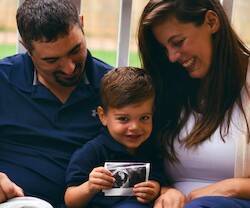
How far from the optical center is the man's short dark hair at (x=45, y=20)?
160 cm

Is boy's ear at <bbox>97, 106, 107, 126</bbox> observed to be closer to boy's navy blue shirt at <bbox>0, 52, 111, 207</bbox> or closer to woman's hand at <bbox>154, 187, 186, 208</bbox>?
boy's navy blue shirt at <bbox>0, 52, 111, 207</bbox>

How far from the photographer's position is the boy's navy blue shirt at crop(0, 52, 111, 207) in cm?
168

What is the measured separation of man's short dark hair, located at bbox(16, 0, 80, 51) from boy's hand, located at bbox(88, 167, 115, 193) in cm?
45

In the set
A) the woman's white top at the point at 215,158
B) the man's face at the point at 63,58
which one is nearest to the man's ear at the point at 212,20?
the woman's white top at the point at 215,158

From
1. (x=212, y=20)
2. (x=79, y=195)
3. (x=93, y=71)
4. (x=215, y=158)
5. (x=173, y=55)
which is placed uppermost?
(x=212, y=20)

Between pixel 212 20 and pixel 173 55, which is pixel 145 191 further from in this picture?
pixel 212 20

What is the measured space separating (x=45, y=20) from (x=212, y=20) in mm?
543

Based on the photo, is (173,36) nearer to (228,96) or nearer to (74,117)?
(228,96)

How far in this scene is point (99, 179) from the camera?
4.95 ft

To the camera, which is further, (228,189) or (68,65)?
(68,65)

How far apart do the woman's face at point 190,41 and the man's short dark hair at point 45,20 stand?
0.29 m

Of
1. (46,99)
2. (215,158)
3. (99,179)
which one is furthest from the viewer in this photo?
(46,99)

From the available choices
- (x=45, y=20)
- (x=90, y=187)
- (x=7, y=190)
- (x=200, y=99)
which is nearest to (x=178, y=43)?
(x=200, y=99)

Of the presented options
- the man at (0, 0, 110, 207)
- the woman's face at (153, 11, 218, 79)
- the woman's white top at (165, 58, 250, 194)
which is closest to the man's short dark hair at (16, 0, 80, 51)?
the man at (0, 0, 110, 207)
